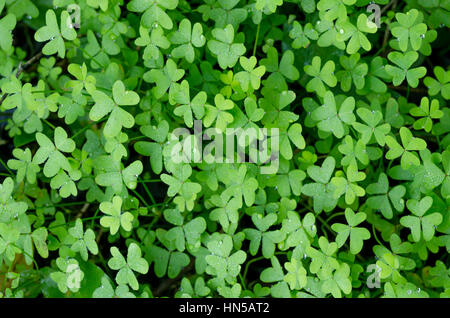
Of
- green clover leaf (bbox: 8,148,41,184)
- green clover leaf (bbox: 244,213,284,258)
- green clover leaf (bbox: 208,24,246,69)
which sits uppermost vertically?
green clover leaf (bbox: 208,24,246,69)

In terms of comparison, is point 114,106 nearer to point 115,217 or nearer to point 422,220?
point 115,217

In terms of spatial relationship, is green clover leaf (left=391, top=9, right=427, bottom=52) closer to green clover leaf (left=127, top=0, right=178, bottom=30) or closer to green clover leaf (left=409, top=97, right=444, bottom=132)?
green clover leaf (left=409, top=97, right=444, bottom=132)

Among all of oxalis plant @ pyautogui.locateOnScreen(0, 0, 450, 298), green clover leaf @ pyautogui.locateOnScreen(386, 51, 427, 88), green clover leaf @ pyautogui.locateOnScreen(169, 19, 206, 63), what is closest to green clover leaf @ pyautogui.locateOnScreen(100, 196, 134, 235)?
oxalis plant @ pyautogui.locateOnScreen(0, 0, 450, 298)

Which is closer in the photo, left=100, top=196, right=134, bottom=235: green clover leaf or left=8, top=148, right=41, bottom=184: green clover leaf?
left=100, top=196, right=134, bottom=235: green clover leaf

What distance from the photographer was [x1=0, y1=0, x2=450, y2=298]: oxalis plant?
5.08ft

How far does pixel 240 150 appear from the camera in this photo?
5.30 feet

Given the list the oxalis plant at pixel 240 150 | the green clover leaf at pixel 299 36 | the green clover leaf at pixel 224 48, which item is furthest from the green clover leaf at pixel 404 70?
the green clover leaf at pixel 224 48

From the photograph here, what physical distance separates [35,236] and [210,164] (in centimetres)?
70

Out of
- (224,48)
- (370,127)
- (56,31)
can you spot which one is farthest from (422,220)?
(56,31)

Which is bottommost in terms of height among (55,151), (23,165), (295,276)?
(295,276)

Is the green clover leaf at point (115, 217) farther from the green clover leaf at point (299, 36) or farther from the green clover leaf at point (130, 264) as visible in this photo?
the green clover leaf at point (299, 36)

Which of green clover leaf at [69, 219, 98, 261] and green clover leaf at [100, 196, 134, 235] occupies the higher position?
green clover leaf at [100, 196, 134, 235]

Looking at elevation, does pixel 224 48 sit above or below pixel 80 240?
above
